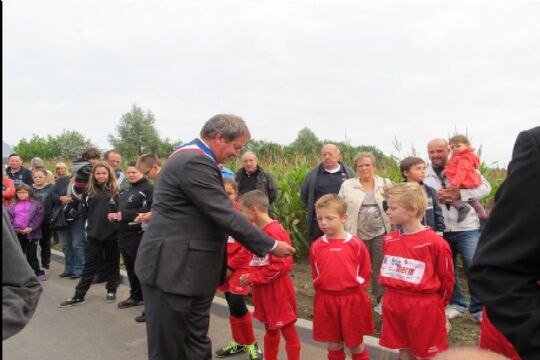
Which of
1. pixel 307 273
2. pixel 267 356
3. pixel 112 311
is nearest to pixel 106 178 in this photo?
→ pixel 112 311

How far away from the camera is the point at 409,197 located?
3646 millimetres

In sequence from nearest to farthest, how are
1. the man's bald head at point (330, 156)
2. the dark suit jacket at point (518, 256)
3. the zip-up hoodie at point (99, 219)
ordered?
the dark suit jacket at point (518, 256), the man's bald head at point (330, 156), the zip-up hoodie at point (99, 219)

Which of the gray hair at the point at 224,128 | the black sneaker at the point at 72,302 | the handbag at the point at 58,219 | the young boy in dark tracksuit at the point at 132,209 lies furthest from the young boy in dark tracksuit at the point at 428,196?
the handbag at the point at 58,219

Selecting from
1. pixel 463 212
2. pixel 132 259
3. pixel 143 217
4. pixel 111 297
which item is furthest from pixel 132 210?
pixel 463 212

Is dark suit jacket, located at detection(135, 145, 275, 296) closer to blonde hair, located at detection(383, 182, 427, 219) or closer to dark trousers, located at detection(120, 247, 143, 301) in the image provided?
blonde hair, located at detection(383, 182, 427, 219)

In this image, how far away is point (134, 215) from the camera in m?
5.97

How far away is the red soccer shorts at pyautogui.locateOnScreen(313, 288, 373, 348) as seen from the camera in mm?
3695

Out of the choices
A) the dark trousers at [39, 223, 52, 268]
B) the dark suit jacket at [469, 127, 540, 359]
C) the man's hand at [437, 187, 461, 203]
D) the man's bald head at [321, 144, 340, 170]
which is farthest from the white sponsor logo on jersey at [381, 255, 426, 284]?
the dark trousers at [39, 223, 52, 268]

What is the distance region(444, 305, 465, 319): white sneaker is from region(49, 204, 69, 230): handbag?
6083 mm

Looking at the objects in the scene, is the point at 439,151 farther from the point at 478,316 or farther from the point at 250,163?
the point at 250,163

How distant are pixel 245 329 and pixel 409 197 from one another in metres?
1.94

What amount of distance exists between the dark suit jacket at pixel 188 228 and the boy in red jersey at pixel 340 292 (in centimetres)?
85

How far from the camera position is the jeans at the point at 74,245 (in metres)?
8.18

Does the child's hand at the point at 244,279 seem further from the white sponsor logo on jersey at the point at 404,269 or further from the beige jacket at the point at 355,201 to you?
the beige jacket at the point at 355,201
